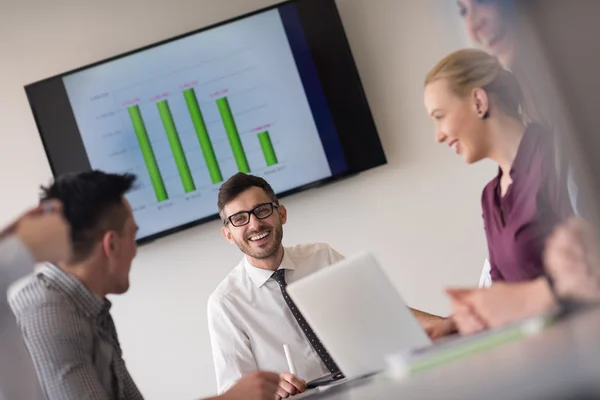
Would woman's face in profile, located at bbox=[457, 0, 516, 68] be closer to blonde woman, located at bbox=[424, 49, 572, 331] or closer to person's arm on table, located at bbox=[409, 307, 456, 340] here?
blonde woman, located at bbox=[424, 49, 572, 331]

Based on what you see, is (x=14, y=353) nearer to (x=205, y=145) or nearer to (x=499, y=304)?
(x=499, y=304)

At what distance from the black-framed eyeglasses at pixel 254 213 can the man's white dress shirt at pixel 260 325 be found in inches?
2.9

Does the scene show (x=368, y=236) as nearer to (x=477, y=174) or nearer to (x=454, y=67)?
(x=477, y=174)

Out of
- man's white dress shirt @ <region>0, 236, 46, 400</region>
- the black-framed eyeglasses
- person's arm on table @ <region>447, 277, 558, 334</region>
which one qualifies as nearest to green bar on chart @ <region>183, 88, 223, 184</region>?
the black-framed eyeglasses

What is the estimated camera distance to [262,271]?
4.50 ft

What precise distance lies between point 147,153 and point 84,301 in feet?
2.23

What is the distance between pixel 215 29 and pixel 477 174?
601 mm

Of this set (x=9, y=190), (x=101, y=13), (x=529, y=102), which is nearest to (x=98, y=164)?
(x=9, y=190)

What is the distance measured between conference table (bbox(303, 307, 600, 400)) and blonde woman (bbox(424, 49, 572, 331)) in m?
A: 0.12

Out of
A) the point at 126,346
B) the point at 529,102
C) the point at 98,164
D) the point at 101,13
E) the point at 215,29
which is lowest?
the point at 126,346

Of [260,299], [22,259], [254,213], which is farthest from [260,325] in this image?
[22,259]

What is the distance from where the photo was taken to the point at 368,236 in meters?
1.54

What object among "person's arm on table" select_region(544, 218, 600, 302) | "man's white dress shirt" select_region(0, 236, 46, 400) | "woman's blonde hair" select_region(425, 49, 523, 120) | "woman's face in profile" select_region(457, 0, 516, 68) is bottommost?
"person's arm on table" select_region(544, 218, 600, 302)

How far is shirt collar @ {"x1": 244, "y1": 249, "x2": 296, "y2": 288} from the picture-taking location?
1357 millimetres
